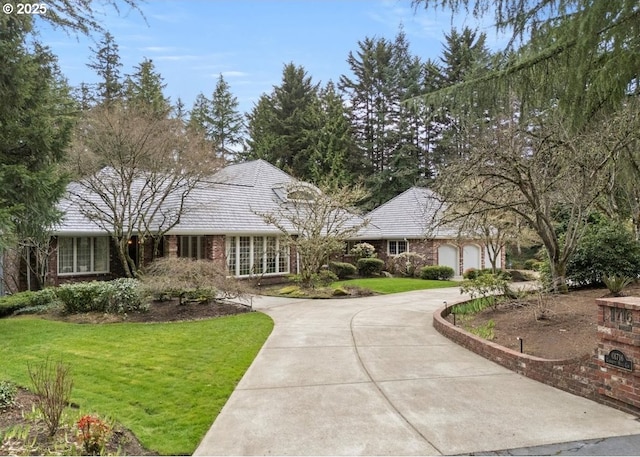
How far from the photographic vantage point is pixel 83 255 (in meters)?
16.7

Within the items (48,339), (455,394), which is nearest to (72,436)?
(455,394)

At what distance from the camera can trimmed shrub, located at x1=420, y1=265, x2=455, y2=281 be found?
21.8 metres

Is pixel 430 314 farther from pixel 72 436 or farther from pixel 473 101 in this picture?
Result: pixel 72 436

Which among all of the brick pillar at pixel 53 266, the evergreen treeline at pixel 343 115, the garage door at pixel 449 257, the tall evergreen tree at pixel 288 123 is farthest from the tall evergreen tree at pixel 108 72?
the garage door at pixel 449 257

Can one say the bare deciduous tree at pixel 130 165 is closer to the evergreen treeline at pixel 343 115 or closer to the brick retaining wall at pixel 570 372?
the brick retaining wall at pixel 570 372

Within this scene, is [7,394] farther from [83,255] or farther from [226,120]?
[226,120]

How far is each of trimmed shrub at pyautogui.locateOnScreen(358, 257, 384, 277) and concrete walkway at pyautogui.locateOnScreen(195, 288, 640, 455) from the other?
14326mm

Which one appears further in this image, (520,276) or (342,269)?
(520,276)

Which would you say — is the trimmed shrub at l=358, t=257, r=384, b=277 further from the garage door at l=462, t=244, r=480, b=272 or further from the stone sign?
the stone sign

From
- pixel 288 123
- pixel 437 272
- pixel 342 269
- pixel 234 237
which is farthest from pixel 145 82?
pixel 437 272

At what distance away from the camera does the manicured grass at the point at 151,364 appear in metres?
4.55

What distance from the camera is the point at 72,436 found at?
155 inches

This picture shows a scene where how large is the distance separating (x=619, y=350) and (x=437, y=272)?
17.2 meters

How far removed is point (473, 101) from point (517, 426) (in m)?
4.29
